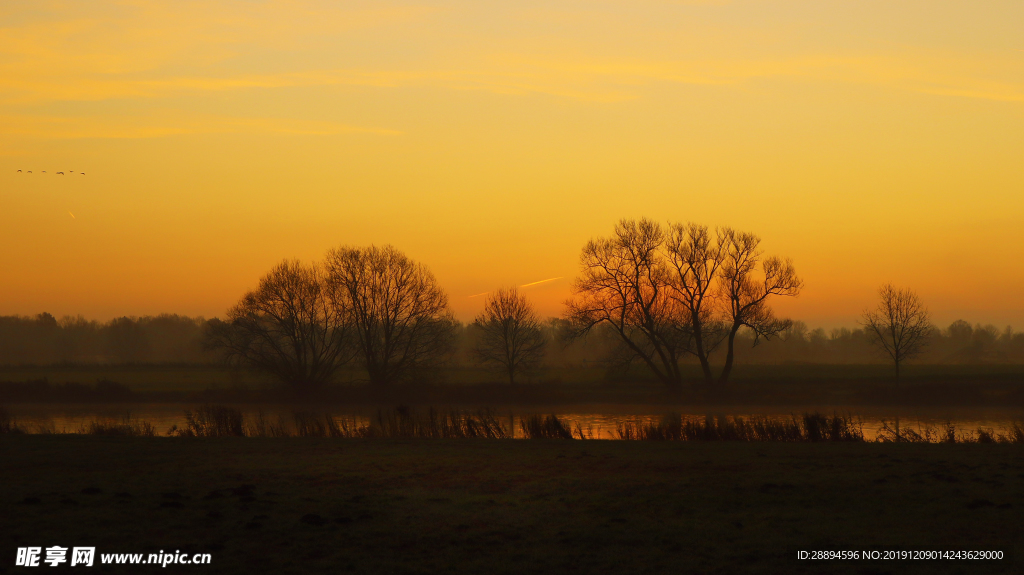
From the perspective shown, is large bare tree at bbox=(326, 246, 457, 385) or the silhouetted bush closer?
the silhouetted bush

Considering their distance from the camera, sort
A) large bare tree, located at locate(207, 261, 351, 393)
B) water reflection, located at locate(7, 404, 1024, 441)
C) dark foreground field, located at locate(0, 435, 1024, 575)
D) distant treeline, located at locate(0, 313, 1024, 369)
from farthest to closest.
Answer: distant treeline, located at locate(0, 313, 1024, 369), large bare tree, located at locate(207, 261, 351, 393), water reflection, located at locate(7, 404, 1024, 441), dark foreground field, located at locate(0, 435, 1024, 575)

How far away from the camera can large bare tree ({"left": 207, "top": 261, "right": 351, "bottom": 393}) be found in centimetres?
5956

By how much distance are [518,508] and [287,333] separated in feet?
174

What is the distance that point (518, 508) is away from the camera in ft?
36.6

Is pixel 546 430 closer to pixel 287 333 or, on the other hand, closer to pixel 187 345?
pixel 287 333

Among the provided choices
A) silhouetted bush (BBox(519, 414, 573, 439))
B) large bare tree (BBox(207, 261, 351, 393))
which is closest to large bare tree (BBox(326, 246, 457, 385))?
large bare tree (BBox(207, 261, 351, 393))

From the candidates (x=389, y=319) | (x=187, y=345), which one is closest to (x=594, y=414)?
(x=389, y=319)

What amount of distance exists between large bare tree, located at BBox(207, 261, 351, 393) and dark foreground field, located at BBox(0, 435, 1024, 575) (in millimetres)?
43756

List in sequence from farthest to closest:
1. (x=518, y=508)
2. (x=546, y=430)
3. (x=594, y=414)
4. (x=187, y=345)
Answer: (x=187, y=345) → (x=594, y=414) → (x=546, y=430) → (x=518, y=508)

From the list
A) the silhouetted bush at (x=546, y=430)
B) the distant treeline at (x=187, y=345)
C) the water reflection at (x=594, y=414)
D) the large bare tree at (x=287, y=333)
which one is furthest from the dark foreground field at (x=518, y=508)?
the distant treeline at (x=187, y=345)

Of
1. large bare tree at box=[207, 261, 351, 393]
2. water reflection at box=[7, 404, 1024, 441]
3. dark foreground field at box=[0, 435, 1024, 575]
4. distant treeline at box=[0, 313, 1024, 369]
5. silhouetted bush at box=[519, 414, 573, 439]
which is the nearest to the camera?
dark foreground field at box=[0, 435, 1024, 575]

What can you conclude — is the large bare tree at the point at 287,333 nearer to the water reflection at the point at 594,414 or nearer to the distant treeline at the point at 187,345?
the water reflection at the point at 594,414

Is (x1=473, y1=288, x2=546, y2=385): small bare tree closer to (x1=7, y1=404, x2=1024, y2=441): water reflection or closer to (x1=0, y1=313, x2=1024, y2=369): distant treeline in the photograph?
(x1=7, y1=404, x2=1024, y2=441): water reflection

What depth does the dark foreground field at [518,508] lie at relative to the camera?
869 centimetres
